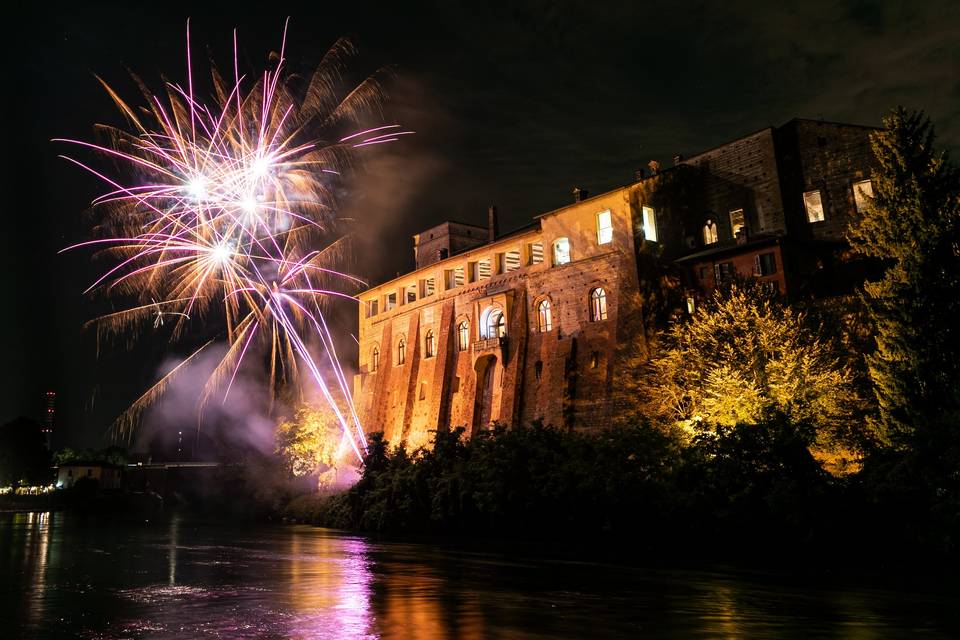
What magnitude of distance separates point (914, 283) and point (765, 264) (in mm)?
12561

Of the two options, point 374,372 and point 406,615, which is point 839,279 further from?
point 374,372

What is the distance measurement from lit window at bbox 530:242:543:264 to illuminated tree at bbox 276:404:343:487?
1894 centimetres

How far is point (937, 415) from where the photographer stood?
18.7 metres

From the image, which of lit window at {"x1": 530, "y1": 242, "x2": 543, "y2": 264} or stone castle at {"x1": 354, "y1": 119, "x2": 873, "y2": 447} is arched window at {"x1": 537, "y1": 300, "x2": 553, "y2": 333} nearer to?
stone castle at {"x1": 354, "y1": 119, "x2": 873, "y2": 447}

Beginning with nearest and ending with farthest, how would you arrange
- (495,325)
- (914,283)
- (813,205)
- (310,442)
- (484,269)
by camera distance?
(914,283), (813,205), (495,325), (484,269), (310,442)

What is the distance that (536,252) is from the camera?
41906mm

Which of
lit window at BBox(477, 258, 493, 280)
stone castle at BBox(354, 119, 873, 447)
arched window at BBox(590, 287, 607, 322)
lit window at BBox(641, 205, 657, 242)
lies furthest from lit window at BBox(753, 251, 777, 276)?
lit window at BBox(477, 258, 493, 280)

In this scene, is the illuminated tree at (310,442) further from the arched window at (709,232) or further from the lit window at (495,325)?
the arched window at (709,232)

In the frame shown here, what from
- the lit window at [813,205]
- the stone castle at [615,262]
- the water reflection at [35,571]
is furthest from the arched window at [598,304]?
the water reflection at [35,571]

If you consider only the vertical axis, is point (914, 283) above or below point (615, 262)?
below

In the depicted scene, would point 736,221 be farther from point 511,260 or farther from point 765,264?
point 511,260

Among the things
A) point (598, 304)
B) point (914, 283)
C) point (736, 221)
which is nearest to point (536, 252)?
point (598, 304)

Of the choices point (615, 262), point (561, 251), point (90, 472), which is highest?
point (561, 251)

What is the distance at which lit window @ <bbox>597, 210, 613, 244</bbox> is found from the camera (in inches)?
1442
